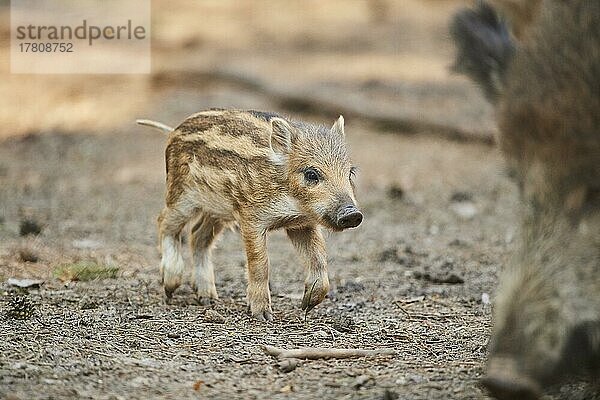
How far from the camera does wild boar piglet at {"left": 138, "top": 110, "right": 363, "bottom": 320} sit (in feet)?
16.6

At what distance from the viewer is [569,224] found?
3119 mm

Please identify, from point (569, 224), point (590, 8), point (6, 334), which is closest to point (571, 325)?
point (569, 224)

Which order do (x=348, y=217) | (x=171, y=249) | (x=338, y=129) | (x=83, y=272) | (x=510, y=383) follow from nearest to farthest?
(x=510, y=383) < (x=348, y=217) < (x=338, y=129) < (x=171, y=249) < (x=83, y=272)

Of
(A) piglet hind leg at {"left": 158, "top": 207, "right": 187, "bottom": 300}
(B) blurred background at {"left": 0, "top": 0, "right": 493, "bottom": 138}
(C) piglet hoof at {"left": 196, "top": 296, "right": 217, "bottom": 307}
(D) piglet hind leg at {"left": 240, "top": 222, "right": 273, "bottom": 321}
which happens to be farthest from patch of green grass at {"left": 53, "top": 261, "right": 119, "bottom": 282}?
(B) blurred background at {"left": 0, "top": 0, "right": 493, "bottom": 138}

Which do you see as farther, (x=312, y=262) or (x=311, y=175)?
(x=312, y=262)

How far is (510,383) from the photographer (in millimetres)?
2814

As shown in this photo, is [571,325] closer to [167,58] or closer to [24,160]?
[24,160]

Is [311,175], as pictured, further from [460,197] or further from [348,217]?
[460,197]

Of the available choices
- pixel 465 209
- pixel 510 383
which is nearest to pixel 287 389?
pixel 510 383

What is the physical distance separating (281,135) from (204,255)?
3.20 feet

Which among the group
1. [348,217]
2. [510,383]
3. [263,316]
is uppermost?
[348,217]

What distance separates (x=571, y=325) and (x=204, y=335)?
2108mm

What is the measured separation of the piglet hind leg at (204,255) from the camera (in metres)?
5.55

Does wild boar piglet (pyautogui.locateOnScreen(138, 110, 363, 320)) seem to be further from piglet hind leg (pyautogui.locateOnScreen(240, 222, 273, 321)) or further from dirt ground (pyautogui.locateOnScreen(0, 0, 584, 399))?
dirt ground (pyautogui.locateOnScreen(0, 0, 584, 399))
